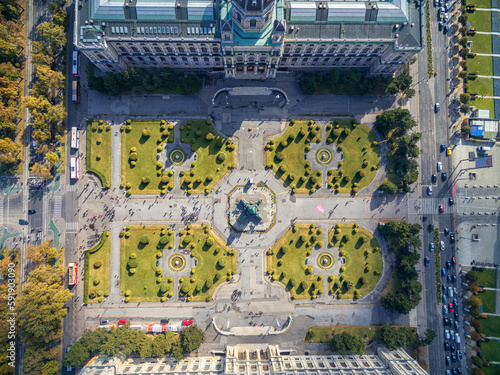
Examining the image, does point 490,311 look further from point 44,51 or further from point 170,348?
point 44,51

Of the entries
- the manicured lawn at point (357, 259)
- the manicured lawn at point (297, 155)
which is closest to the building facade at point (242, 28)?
the manicured lawn at point (297, 155)

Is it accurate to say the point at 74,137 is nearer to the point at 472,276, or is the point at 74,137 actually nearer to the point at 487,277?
the point at 472,276

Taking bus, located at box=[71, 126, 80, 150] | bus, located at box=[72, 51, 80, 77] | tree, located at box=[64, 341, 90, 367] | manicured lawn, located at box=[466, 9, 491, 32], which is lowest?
tree, located at box=[64, 341, 90, 367]

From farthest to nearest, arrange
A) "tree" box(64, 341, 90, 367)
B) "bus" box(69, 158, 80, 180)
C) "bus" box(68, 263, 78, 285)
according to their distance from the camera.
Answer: "bus" box(69, 158, 80, 180) < "bus" box(68, 263, 78, 285) < "tree" box(64, 341, 90, 367)

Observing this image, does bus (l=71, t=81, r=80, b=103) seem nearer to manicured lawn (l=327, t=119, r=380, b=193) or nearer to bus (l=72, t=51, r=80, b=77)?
bus (l=72, t=51, r=80, b=77)

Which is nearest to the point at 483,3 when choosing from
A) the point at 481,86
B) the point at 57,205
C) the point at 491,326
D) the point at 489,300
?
the point at 481,86

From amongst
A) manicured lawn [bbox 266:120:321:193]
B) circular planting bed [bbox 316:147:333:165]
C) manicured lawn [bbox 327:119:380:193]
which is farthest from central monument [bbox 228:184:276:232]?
manicured lawn [bbox 327:119:380:193]

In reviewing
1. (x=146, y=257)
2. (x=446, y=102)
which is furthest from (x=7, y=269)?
(x=446, y=102)
